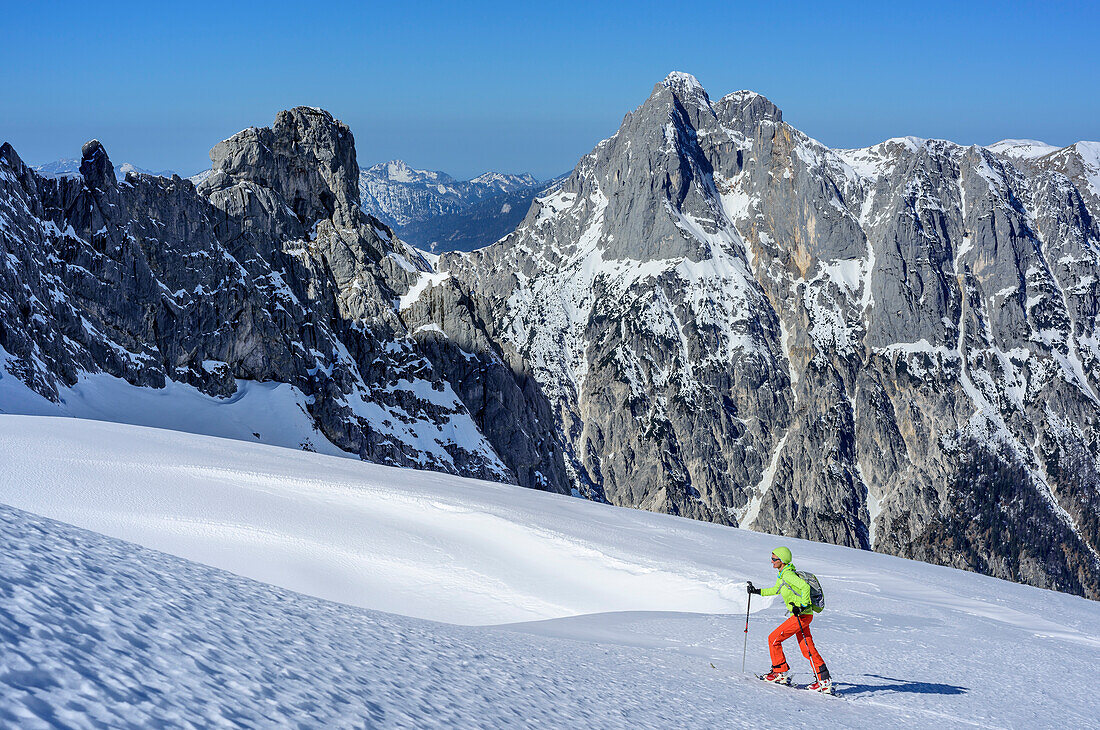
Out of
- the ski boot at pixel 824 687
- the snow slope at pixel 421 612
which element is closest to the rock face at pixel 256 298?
the snow slope at pixel 421 612

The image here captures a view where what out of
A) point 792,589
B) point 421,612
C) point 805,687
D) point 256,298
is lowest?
point 421,612

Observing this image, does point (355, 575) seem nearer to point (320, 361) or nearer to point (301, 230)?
point (320, 361)

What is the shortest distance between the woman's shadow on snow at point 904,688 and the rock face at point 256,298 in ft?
268

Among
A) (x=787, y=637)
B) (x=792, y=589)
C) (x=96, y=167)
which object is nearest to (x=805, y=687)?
(x=787, y=637)

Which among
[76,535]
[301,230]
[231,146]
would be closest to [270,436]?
[301,230]

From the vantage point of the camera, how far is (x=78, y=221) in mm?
97688

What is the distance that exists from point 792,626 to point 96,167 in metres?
112

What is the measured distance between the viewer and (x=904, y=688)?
12.6 m

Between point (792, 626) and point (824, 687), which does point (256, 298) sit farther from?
point (824, 687)

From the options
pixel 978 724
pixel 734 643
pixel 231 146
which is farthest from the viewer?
pixel 231 146

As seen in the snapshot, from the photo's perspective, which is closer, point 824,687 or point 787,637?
point 824,687

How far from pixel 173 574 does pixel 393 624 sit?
2951mm

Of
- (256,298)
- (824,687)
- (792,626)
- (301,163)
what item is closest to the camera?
(824,687)

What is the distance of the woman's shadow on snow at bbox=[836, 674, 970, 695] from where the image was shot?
12.4m
